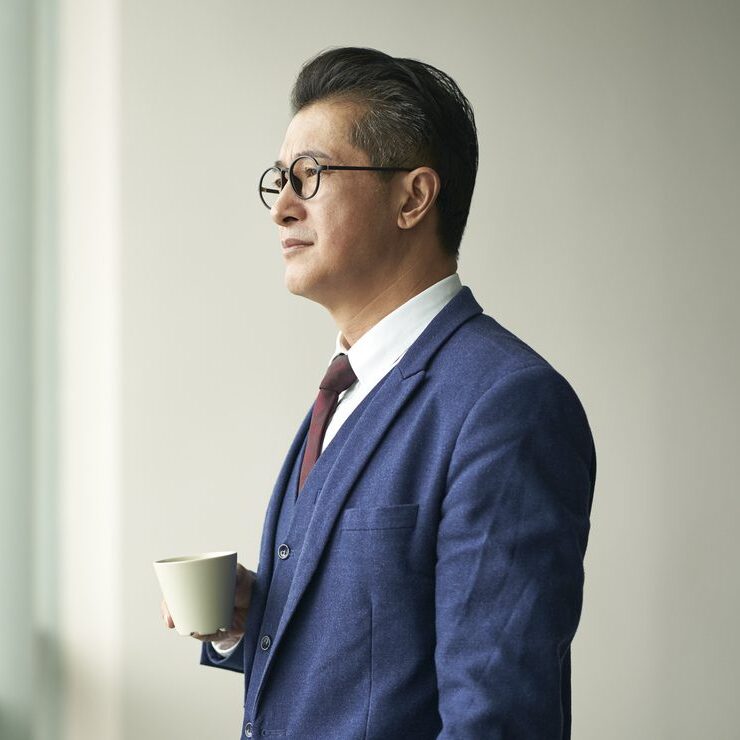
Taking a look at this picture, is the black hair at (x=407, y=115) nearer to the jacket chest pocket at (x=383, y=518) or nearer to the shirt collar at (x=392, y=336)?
the shirt collar at (x=392, y=336)

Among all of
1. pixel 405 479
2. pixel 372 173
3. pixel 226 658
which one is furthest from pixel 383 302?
pixel 226 658

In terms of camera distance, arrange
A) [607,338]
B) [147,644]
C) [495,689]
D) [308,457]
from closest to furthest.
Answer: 1. [495,689]
2. [308,457]
3. [147,644]
4. [607,338]

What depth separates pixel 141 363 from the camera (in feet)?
8.21

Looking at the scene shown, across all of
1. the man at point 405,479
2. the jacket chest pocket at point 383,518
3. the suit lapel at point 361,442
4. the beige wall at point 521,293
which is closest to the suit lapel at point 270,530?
the man at point 405,479

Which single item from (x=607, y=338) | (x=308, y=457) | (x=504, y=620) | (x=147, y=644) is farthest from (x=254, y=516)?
(x=504, y=620)

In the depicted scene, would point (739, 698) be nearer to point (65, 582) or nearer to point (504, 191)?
point (504, 191)

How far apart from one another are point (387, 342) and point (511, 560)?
37 centimetres

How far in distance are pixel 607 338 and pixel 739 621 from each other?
33.0 inches

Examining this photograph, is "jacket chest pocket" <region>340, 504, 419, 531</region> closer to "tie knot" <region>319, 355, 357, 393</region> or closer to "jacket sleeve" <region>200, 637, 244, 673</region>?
"tie knot" <region>319, 355, 357, 393</region>

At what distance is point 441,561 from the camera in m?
1.02

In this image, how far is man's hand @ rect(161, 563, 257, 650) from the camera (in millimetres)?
1241

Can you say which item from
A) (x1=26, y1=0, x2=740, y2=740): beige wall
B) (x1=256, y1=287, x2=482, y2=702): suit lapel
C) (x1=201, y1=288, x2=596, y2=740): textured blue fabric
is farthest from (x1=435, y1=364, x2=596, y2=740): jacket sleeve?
(x1=26, y1=0, x2=740, y2=740): beige wall

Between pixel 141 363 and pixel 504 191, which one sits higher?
pixel 504 191

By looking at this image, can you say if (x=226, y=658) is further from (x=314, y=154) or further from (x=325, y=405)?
(x=314, y=154)
